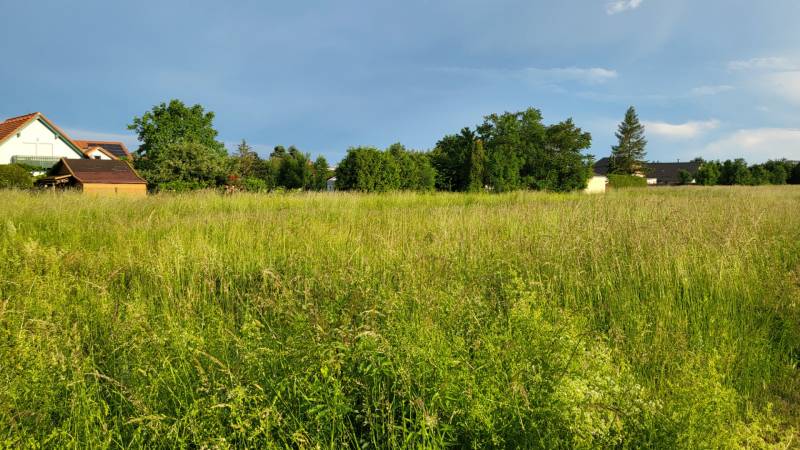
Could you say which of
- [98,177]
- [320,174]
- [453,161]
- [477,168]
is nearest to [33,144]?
[98,177]

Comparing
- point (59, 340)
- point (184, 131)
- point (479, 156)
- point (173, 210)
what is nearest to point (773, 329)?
point (59, 340)

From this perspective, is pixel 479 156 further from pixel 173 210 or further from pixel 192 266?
pixel 192 266

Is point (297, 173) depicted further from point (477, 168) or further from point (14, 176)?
point (14, 176)

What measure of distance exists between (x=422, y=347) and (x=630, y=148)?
8316 centimetres

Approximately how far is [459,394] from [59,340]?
2311 mm

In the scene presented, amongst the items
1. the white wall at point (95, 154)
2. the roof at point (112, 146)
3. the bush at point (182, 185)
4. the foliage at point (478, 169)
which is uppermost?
the roof at point (112, 146)

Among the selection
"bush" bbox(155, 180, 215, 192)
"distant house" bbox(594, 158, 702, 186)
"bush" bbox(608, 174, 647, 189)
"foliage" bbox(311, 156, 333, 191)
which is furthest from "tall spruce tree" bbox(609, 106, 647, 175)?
"bush" bbox(155, 180, 215, 192)

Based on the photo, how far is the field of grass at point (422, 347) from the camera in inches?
66.0

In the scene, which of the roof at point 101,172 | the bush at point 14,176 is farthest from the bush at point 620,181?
the bush at point 14,176

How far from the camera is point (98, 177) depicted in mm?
25812

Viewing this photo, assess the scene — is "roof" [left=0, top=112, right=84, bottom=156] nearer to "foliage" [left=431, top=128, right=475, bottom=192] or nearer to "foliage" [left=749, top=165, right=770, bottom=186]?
"foliage" [left=431, top=128, right=475, bottom=192]

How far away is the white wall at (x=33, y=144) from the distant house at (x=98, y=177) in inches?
450

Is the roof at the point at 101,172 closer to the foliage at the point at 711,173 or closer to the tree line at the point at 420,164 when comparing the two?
the tree line at the point at 420,164

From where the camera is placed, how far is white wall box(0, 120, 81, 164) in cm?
3422
